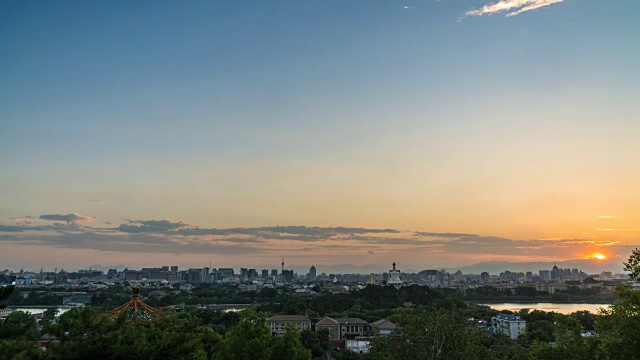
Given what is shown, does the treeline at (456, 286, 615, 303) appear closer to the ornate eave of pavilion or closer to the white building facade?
the white building facade

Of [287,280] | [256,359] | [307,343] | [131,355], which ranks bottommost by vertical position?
[287,280]

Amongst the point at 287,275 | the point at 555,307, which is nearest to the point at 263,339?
the point at 555,307

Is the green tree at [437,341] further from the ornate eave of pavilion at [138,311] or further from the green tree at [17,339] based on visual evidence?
the green tree at [17,339]

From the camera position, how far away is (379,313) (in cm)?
4003

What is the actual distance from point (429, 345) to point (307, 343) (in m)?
15.0

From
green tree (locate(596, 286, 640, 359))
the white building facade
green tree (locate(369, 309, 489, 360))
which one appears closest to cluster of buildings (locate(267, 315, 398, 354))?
the white building facade

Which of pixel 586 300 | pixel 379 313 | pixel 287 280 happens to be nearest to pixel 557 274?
pixel 287 280

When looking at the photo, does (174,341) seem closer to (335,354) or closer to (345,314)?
(335,354)

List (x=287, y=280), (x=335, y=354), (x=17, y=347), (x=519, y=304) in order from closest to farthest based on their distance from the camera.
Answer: (x=17, y=347)
(x=335, y=354)
(x=519, y=304)
(x=287, y=280)

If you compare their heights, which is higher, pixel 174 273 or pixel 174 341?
pixel 174 341

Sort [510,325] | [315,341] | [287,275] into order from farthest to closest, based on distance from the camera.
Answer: [287,275], [510,325], [315,341]

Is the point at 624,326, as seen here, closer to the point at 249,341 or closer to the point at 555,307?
the point at 249,341

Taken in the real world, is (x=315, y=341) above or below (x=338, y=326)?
above

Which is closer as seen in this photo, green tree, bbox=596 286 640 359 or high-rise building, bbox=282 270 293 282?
green tree, bbox=596 286 640 359
